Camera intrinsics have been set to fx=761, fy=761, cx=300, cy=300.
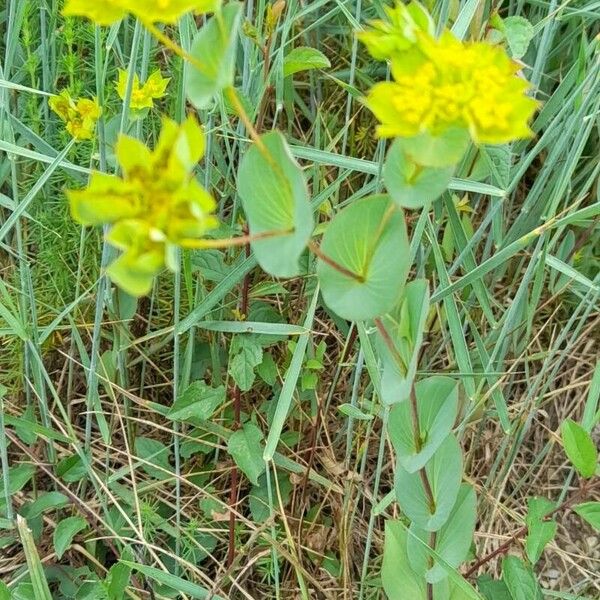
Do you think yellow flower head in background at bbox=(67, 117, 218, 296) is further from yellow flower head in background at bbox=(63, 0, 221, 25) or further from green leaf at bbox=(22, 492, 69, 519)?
green leaf at bbox=(22, 492, 69, 519)

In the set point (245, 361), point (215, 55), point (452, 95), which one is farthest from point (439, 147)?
point (245, 361)

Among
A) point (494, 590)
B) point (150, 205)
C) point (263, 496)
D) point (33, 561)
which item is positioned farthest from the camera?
point (263, 496)

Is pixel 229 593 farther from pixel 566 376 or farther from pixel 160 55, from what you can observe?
pixel 160 55

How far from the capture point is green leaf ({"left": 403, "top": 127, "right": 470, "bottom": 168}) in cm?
40

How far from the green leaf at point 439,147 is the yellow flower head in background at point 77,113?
0.46 m

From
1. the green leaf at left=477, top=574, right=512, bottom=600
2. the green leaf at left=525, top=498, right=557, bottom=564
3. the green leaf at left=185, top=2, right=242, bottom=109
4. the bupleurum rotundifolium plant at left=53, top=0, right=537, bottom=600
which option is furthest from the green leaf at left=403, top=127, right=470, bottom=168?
the green leaf at left=477, top=574, right=512, bottom=600

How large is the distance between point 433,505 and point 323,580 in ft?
1.02

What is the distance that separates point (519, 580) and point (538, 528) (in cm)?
6

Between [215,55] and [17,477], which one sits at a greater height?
[215,55]

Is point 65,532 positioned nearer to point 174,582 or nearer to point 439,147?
point 174,582

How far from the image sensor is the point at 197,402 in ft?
2.84

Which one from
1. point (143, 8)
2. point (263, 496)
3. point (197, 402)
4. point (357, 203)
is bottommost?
point (263, 496)

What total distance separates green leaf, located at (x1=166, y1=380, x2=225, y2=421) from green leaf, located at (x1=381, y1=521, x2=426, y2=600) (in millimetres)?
235

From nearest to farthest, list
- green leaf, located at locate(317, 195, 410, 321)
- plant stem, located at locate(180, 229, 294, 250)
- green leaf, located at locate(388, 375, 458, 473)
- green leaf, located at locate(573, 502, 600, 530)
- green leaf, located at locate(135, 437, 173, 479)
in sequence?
plant stem, located at locate(180, 229, 294, 250) < green leaf, located at locate(317, 195, 410, 321) < green leaf, located at locate(388, 375, 458, 473) < green leaf, located at locate(573, 502, 600, 530) < green leaf, located at locate(135, 437, 173, 479)
